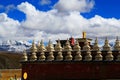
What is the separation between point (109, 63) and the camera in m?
29.6

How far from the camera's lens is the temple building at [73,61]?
29.8 metres

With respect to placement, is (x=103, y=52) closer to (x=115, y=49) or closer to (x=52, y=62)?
(x=115, y=49)

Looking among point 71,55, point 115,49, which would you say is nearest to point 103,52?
point 115,49

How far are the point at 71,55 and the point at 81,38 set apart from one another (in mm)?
2924

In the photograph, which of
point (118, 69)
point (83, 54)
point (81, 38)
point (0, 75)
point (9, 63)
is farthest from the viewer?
point (9, 63)

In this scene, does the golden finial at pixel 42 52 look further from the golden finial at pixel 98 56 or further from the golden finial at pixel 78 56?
the golden finial at pixel 98 56

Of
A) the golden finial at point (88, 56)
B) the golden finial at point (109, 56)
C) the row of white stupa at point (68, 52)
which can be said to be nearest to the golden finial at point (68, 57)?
the row of white stupa at point (68, 52)

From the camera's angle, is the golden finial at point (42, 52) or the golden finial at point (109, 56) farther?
the golden finial at point (42, 52)

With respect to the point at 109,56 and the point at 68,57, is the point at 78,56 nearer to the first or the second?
the point at 68,57

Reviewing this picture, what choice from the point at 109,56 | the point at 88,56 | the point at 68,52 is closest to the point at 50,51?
the point at 68,52

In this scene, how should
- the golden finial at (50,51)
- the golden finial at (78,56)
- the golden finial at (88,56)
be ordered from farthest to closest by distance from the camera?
the golden finial at (50,51) → the golden finial at (78,56) → the golden finial at (88,56)

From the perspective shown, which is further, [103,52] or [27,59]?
[27,59]

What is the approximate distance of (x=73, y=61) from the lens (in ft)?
103

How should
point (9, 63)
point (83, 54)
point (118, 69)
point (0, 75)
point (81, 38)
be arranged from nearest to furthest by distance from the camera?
point (118, 69) < point (83, 54) < point (81, 38) < point (0, 75) < point (9, 63)
